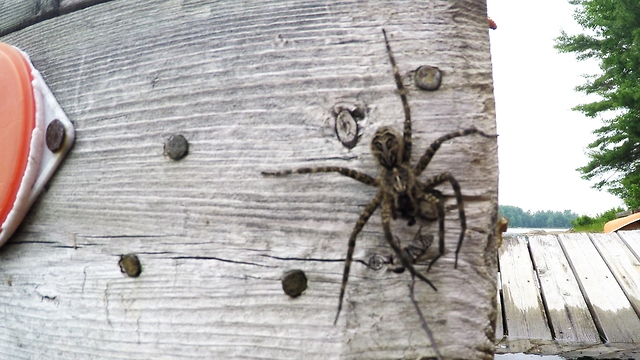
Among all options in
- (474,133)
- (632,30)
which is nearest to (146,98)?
(474,133)

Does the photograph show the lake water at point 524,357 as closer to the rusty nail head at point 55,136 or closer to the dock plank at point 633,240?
the dock plank at point 633,240

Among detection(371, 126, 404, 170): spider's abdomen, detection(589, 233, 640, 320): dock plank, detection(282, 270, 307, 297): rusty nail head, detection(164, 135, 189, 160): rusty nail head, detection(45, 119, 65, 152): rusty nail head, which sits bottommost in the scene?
detection(589, 233, 640, 320): dock plank

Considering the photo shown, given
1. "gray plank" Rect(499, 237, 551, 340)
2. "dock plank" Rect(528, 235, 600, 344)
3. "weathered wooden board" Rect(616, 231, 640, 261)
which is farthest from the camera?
"weathered wooden board" Rect(616, 231, 640, 261)

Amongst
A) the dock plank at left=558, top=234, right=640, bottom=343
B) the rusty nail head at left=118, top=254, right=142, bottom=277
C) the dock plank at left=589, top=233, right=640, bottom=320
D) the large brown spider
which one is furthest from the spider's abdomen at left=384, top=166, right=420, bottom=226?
the dock plank at left=589, top=233, right=640, bottom=320

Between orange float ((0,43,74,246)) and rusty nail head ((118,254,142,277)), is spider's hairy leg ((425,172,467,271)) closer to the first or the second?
rusty nail head ((118,254,142,277))

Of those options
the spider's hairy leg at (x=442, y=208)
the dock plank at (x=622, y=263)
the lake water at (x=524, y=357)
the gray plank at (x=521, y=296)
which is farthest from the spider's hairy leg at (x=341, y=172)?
the dock plank at (x=622, y=263)

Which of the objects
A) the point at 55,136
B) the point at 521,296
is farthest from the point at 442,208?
the point at 521,296
